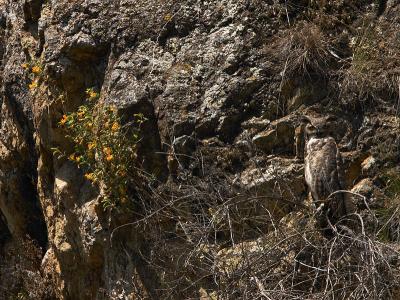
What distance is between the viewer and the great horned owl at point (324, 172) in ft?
16.0

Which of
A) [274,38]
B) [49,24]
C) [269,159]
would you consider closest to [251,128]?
[269,159]

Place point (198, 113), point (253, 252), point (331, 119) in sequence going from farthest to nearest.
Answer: point (198, 113) → point (331, 119) → point (253, 252)

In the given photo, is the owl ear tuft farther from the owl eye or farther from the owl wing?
the owl wing

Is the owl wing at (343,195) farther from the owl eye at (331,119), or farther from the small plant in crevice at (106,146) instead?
the small plant in crevice at (106,146)

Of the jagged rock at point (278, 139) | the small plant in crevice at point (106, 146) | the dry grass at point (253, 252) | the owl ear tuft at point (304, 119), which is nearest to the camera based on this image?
the dry grass at point (253, 252)

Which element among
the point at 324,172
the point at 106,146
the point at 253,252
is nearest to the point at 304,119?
the point at 324,172

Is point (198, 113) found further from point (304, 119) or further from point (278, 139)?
point (304, 119)

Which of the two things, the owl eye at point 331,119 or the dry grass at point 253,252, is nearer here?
the dry grass at point 253,252

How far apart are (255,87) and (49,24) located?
1673 millimetres

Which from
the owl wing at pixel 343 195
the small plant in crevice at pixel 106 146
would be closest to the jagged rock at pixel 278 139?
the owl wing at pixel 343 195

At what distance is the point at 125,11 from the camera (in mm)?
6273

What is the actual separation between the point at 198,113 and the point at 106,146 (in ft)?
Answer: 1.99

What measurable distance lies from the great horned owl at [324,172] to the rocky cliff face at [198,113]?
157mm

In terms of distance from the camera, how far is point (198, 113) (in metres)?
5.67
